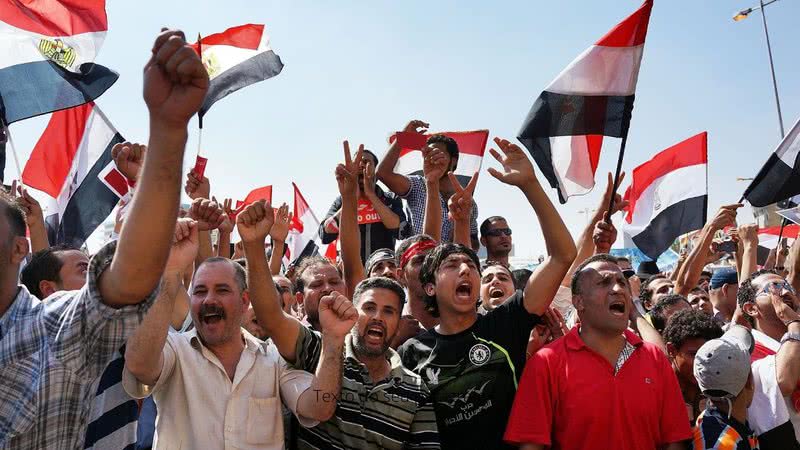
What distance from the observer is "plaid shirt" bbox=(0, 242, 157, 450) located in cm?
197

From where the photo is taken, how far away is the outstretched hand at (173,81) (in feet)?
5.70

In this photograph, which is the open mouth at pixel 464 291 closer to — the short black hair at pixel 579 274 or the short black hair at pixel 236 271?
the short black hair at pixel 579 274

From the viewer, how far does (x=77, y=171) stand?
6.62m

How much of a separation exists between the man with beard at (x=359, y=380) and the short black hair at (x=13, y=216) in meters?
1.55

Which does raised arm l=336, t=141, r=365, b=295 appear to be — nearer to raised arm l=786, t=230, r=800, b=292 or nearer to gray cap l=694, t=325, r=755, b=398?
gray cap l=694, t=325, r=755, b=398

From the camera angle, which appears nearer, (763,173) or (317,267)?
(317,267)

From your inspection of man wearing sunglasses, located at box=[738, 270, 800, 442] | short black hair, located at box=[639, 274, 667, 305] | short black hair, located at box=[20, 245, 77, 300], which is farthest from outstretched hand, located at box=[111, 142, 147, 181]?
short black hair, located at box=[639, 274, 667, 305]

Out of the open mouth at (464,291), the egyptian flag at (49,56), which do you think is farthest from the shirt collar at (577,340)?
the egyptian flag at (49,56)

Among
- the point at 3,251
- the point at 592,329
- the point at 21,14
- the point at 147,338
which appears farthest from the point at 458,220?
the point at 3,251

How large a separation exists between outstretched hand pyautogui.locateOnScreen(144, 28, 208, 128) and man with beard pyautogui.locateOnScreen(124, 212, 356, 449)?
1.65m

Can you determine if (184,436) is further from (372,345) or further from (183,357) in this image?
(372,345)

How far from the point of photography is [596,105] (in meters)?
5.41

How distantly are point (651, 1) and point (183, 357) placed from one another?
4130 millimetres

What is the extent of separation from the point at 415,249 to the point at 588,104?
164cm
